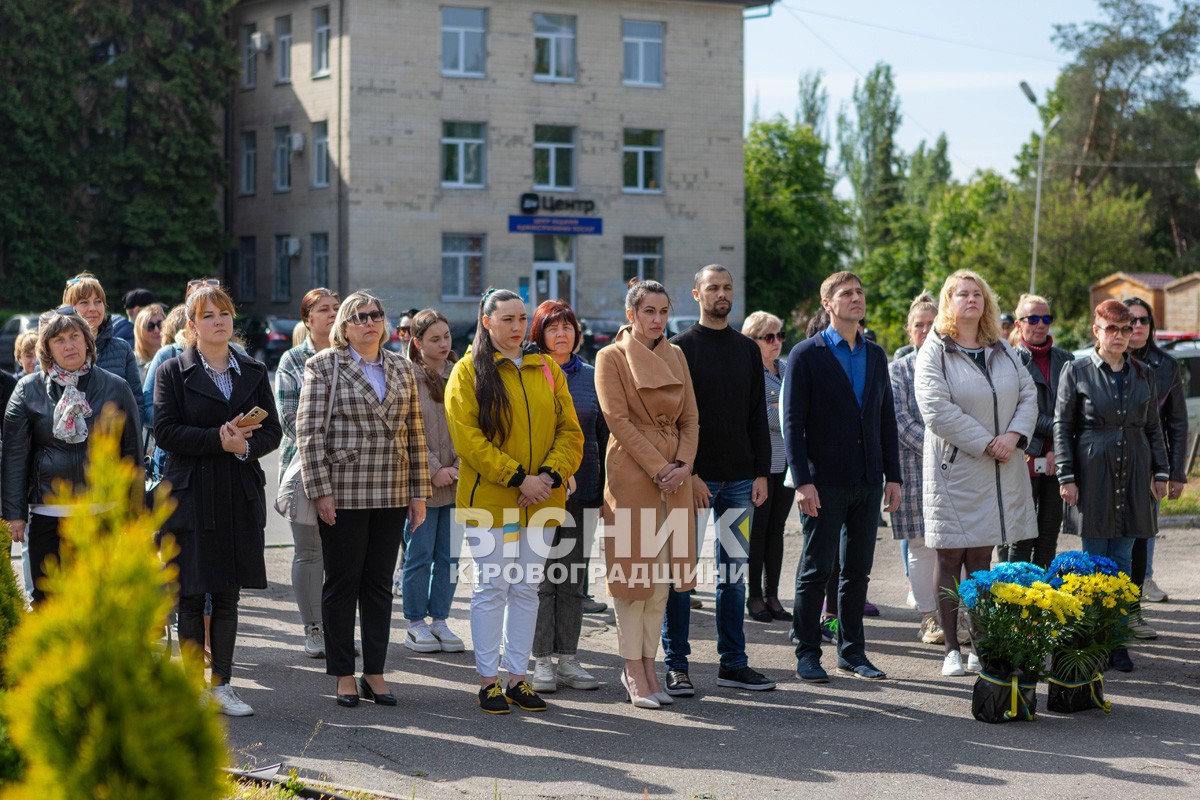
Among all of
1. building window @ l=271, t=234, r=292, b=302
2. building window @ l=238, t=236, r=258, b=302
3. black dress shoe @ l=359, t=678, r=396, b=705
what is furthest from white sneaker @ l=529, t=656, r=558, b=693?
building window @ l=238, t=236, r=258, b=302

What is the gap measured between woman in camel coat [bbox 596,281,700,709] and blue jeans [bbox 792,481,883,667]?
0.82 meters

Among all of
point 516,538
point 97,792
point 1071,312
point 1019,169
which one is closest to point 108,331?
point 516,538

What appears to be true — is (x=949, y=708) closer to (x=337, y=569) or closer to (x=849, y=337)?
(x=849, y=337)

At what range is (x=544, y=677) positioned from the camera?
7.39 m

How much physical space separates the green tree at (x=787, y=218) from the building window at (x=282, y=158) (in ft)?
53.8

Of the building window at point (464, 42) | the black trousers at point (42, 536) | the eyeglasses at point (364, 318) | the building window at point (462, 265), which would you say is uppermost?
the building window at point (464, 42)

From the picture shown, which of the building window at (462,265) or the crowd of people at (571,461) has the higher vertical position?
the building window at (462,265)

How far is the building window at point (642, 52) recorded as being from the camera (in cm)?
4353

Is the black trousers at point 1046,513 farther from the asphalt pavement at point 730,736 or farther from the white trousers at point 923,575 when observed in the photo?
the asphalt pavement at point 730,736

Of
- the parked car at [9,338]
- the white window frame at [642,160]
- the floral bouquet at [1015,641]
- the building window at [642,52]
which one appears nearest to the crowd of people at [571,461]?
the floral bouquet at [1015,641]

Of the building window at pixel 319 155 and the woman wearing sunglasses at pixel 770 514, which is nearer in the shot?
the woman wearing sunglasses at pixel 770 514

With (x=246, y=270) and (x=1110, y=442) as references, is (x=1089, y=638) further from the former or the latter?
(x=246, y=270)

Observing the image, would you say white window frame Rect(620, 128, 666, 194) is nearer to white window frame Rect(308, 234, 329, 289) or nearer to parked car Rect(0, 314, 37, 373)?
white window frame Rect(308, 234, 329, 289)

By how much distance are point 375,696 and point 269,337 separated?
31.4 metres
